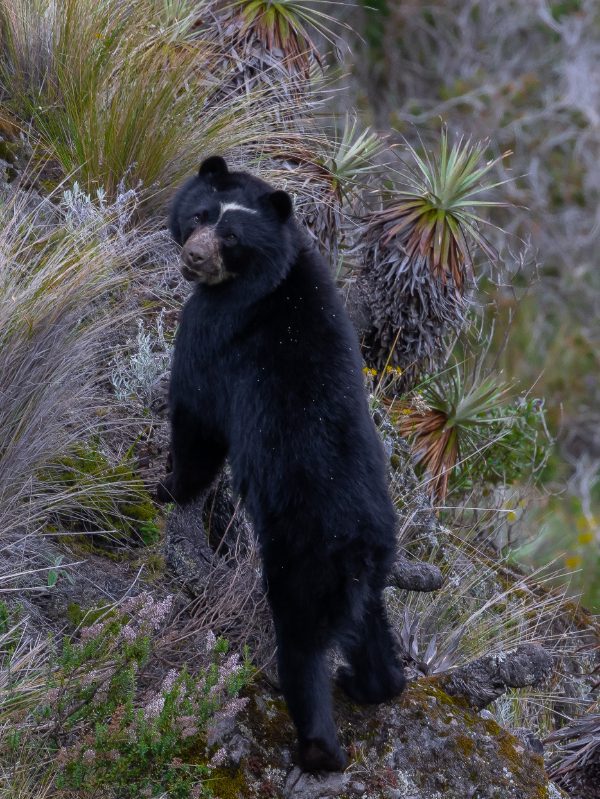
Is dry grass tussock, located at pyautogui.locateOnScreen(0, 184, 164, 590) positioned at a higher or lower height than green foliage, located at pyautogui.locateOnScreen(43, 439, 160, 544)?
higher

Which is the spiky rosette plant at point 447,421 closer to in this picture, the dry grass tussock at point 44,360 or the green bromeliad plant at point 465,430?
the green bromeliad plant at point 465,430

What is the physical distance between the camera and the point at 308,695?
395 cm

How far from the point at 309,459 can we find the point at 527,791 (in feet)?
5.31

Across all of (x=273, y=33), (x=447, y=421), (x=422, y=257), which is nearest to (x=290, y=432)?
(x=422, y=257)

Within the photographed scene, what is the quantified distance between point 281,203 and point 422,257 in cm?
231

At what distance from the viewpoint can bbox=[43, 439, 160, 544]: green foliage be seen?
16.5 ft

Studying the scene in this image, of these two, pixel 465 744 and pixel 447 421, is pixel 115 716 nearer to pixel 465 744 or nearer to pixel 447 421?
pixel 465 744

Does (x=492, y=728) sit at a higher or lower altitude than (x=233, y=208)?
lower

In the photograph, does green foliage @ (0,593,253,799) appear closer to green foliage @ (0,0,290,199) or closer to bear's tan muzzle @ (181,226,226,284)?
bear's tan muzzle @ (181,226,226,284)

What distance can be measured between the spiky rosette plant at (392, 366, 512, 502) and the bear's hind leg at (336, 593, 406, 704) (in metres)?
2.42

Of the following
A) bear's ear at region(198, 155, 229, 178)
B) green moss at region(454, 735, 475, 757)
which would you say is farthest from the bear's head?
green moss at region(454, 735, 475, 757)

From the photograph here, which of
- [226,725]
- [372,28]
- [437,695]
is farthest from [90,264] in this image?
[372,28]

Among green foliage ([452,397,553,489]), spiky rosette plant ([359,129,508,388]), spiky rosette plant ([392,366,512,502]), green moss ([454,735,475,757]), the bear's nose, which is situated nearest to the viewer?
the bear's nose

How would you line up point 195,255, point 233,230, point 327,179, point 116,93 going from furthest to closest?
1. point 327,179
2. point 116,93
3. point 233,230
4. point 195,255
